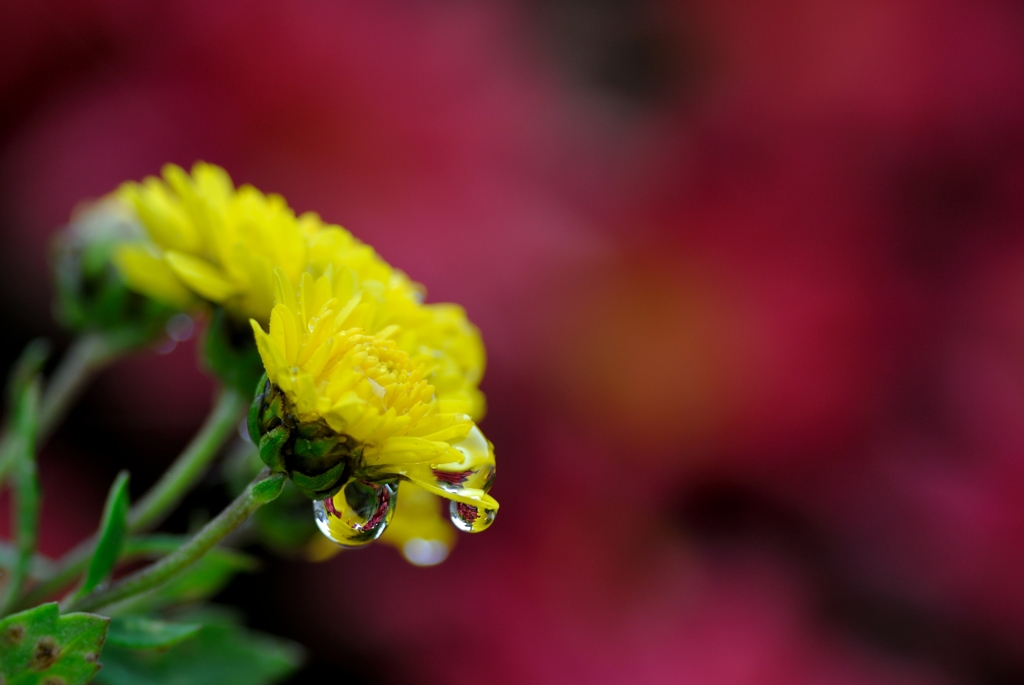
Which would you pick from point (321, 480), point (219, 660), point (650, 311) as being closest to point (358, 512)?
point (321, 480)

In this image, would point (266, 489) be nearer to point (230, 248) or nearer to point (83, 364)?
point (230, 248)

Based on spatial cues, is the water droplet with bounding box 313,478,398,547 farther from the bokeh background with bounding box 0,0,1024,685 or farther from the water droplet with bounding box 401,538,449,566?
the bokeh background with bounding box 0,0,1024,685

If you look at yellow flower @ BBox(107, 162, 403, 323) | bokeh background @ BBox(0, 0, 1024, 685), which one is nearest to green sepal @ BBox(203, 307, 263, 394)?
yellow flower @ BBox(107, 162, 403, 323)

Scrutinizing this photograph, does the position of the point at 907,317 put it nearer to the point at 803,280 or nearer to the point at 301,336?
the point at 803,280

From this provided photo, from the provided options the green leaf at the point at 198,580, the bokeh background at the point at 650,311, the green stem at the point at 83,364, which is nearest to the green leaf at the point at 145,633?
the green leaf at the point at 198,580

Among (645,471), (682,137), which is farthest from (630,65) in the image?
(645,471)

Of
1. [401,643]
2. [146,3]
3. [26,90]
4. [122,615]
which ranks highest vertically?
[122,615]

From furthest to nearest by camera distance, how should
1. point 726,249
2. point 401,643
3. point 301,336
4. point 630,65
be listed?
point 630,65 < point 726,249 < point 401,643 < point 301,336
